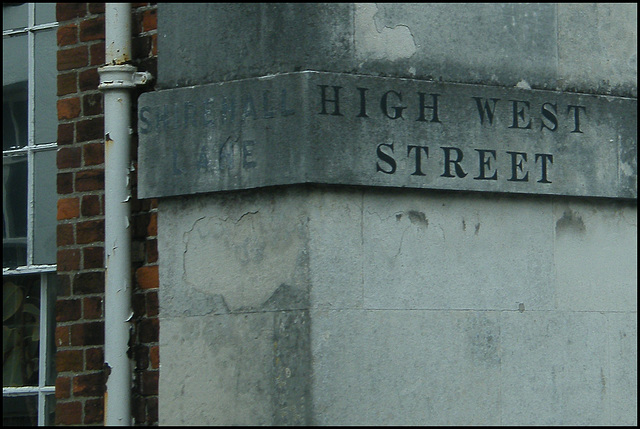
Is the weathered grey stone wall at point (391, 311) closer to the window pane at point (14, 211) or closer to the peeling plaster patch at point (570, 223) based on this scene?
the peeling plaster patch at point (570, 223)

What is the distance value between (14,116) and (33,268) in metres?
0.80

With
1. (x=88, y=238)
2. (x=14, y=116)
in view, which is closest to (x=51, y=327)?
(x=88, y=238)

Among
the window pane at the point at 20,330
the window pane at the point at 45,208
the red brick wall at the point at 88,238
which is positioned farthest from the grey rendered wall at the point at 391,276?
the window pane at the point at 20,330

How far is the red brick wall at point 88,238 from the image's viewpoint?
514 centimetres

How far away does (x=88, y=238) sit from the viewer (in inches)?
209

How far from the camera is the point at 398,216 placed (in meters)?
4.92

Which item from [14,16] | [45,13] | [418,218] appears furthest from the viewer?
[14,16]

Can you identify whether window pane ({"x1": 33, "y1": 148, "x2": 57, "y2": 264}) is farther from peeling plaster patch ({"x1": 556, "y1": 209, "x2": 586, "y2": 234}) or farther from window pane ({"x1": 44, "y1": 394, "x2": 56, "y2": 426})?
peeling plaster patch ({"x1": 556, "y1": 209, "x2": 586, "y2": 234})

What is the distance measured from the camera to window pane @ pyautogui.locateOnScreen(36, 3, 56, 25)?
574 centimetres

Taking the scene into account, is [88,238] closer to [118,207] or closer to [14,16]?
[118,207]

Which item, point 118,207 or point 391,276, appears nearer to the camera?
point 391,276

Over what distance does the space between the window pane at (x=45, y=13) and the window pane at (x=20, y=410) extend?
184cm

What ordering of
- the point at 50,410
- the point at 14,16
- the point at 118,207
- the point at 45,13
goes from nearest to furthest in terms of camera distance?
the point at 118,207 < the point at 50,410 < the point at 45,13 < the point at 14,16

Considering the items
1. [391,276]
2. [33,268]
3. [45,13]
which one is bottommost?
[391,276]
